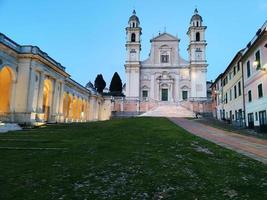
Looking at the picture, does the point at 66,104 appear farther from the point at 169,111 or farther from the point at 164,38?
the point at 164,38

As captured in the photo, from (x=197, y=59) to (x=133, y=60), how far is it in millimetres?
16745

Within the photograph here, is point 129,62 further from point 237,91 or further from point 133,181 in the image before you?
point 133,181

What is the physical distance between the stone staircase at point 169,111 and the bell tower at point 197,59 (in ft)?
27.4

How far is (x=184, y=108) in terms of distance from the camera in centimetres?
6072

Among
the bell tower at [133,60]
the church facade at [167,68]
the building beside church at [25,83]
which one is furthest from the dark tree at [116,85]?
the building beside church at [25,83]

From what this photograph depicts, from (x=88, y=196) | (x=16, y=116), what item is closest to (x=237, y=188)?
(x=88, y=196)

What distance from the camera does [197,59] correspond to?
229ft

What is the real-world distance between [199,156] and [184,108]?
50.1 m

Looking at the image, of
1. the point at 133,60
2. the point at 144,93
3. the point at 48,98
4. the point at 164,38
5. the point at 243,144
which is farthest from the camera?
the point at 164,38

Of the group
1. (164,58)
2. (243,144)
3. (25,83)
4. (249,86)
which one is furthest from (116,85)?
(243,144)

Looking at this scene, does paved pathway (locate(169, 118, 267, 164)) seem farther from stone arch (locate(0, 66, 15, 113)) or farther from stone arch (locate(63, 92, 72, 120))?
stone arch (locate(63, 92, 72, 120))

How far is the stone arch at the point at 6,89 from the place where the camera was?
2886 cm

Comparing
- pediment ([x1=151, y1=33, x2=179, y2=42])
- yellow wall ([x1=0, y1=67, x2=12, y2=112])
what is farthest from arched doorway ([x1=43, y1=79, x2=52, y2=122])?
pediment ([x1=151, y1=33, x2=179, y2=42])

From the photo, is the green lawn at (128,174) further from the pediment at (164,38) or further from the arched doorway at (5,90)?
the pediment at (164,38)
